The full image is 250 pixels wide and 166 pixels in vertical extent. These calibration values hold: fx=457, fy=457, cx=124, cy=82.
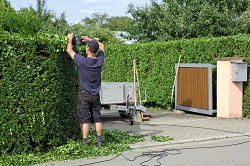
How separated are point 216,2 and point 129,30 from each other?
524 centimetres

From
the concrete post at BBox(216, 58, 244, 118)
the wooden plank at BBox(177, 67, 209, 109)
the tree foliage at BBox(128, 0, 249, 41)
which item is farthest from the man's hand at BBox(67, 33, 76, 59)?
the tree foliage at BBox(128, 0, 249, 41)

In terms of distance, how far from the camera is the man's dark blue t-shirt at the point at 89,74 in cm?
825

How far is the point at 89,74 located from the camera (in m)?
8.29

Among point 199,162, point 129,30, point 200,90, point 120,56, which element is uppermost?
point 129,30

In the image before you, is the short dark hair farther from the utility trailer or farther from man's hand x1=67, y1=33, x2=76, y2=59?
the utility trailer

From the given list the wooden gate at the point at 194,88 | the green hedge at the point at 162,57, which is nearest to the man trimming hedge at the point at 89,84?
the wooden gate at the point at 194,88

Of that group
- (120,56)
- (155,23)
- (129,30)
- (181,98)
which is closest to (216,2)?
(155,23)

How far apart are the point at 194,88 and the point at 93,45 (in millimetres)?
6824

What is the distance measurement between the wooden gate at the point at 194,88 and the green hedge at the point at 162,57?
1.55ft

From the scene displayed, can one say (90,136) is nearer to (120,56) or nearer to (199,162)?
(199,162)

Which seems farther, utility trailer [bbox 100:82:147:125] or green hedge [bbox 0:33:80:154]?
utility trailer [bbox 100:82:147:125]

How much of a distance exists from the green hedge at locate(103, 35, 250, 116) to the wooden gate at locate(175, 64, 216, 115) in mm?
472

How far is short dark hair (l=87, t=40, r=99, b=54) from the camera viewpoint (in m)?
8.29

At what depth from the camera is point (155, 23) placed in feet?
81.7
